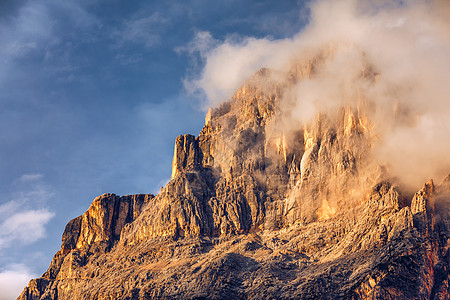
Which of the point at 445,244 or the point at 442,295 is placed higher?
the point at 445,244

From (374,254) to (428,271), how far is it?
12444mm

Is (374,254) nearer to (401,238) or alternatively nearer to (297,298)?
(401,238)

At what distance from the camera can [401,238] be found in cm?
19800

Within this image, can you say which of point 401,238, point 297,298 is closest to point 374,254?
point 401,238

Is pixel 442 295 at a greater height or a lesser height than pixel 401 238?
lesser

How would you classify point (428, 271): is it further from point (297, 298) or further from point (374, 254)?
point (297, 298)

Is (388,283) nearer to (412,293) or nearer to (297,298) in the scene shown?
(412,293)

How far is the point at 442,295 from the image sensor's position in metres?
193

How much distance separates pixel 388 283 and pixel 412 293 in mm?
5490

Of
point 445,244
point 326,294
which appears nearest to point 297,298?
point 326,294

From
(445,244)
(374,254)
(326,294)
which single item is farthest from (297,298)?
(445,244)

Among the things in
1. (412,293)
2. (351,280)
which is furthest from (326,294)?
(412,293)

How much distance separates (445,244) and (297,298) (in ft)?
117

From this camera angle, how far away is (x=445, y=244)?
656ft
